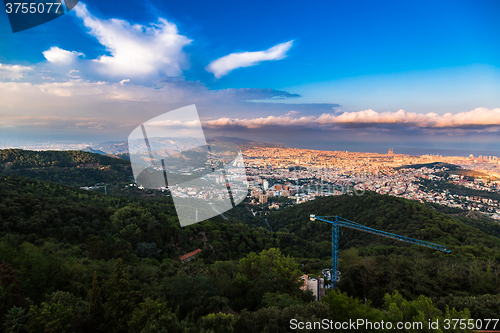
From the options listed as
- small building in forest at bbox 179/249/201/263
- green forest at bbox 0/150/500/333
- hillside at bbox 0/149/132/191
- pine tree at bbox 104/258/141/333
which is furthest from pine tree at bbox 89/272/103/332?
hillside at bbox 0/149/132/191

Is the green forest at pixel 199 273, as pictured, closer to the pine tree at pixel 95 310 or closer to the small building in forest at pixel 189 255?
the pine tree at pixel 95 310

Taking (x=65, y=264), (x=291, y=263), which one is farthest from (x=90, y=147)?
(x=291, y=263)

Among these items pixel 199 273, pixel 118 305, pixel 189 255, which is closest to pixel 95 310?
pixel 118 305

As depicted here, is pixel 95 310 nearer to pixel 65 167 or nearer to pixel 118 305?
pixel 118 305

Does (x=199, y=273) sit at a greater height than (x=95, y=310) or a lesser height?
lesser

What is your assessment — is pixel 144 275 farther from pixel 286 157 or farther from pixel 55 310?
pixel 286 157

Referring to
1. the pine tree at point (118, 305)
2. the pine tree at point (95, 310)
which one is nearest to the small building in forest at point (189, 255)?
the pine tree at point (118, 305)

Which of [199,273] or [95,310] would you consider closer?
[95,310]

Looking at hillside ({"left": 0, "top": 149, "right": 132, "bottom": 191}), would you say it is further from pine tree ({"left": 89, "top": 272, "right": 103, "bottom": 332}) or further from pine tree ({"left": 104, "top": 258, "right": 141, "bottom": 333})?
pine tree ({"left": 89, "top": 272, "right": 103, "bottom": 332})
